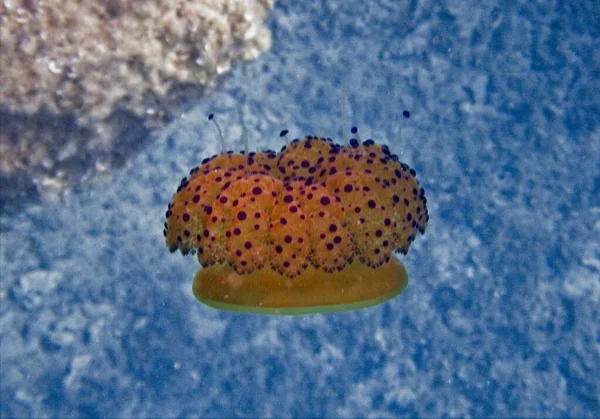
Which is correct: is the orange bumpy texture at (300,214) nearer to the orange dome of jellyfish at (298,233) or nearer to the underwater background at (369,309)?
the orange dome of jellyfish at (298,233)

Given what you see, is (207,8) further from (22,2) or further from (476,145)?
(476,145)

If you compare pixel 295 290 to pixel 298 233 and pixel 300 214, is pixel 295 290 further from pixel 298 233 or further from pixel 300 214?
pixel 300 214

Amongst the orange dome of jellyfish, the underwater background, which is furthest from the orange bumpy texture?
the underwater background

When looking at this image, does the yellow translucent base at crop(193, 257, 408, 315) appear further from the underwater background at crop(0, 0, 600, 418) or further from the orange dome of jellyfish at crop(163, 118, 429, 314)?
Result: the underwater background at crop(0, 0, 600, 418)

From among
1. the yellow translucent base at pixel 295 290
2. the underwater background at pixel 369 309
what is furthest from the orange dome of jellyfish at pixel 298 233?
the underwater background at pixel 369 309

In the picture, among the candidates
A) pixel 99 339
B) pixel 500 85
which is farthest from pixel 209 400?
pixel 500 85

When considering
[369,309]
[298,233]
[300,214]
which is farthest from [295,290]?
[369,309]
